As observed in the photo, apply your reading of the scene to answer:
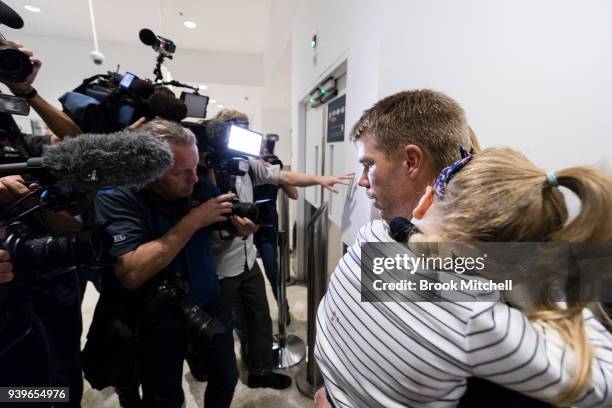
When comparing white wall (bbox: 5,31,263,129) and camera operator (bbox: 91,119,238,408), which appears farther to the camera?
white wall (bbox: 5,31,263,129)

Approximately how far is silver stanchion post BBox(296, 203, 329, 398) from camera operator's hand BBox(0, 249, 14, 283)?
1118 millimetres

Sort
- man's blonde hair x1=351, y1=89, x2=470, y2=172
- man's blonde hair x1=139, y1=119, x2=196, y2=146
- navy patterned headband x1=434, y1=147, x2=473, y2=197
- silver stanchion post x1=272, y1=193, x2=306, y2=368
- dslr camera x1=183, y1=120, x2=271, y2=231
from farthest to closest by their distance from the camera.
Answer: silver stanchion post x1=272, y1=193, x2=306, y2=368
dslr camera x1=183, y1=120, x2=271, y2=231
man's blonde hair x1=139, y1=119, x2=196, y2=146
man's blonde hair x1=351, y1=89, x2=470, y2=172
navy patterned headband x1=434, y1=147, x2=473, y2=197

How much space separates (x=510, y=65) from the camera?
0.75 m

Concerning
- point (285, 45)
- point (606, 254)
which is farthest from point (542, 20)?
point (285, 45)

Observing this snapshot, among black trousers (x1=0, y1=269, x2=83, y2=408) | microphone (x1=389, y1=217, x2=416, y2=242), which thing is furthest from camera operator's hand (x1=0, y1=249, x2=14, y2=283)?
microphone (x1=389, y1=217, x2=416, y2=242)

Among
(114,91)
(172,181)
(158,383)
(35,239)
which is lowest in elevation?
(158,383)

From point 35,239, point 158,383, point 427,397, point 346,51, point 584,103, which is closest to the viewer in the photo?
point 427,397

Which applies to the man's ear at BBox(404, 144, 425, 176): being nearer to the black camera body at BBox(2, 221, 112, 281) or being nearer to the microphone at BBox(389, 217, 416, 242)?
the microphone at BBox(389, 217, 416, 242)

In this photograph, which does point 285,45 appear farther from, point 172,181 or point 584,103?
point 584,103

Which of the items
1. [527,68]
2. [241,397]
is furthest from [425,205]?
[241,397]

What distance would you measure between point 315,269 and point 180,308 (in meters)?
0.78

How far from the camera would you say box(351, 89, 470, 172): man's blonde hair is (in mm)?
755

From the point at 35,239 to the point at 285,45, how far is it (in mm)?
3453

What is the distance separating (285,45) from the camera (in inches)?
136
